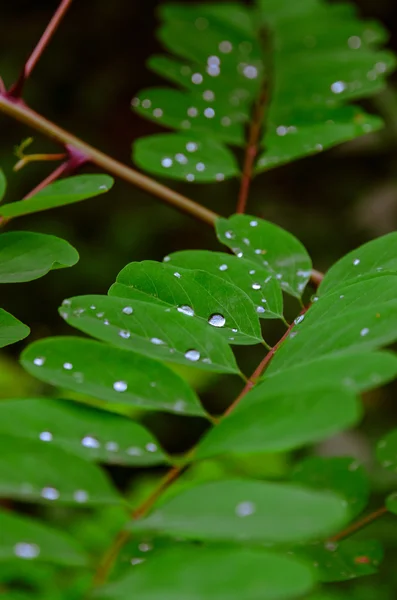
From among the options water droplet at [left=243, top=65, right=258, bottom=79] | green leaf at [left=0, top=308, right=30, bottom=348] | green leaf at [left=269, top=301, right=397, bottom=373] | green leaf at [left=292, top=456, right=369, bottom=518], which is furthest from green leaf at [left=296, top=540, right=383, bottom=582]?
water droplet at [left=243, top=65, right=258, bottom=79]

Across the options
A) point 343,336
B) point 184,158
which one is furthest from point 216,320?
point 184,158

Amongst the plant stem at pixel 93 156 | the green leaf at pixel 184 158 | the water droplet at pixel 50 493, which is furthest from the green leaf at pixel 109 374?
the green leaf at pixel 184 158

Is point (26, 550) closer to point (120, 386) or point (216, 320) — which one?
point (120, 386)

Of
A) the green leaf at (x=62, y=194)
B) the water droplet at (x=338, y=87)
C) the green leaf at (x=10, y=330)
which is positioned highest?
the water droplet at (x=338, y=87)

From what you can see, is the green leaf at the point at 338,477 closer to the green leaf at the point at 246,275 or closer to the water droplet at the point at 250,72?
the green leaf at the point at 246,275

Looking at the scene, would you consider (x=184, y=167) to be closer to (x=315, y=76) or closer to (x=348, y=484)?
(x=315, y=76)
